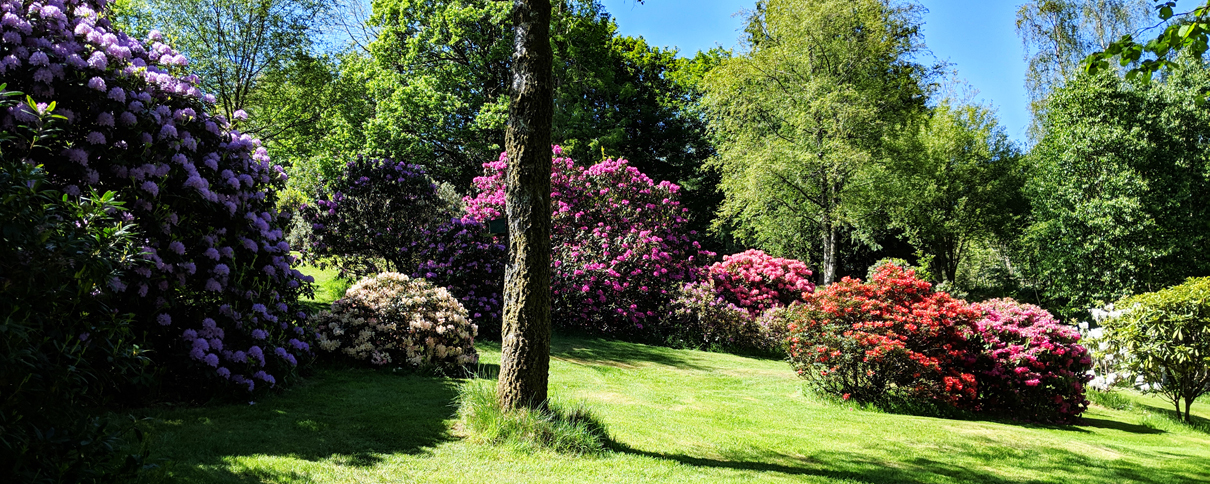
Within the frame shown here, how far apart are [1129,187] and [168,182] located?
23754mm

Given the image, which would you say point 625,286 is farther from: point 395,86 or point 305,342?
point 395,86

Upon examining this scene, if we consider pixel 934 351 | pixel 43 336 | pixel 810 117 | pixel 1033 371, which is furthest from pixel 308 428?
pixel 810 117

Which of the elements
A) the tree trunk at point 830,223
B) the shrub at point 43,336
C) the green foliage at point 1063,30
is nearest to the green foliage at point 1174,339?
the tree trunk at point 830,223

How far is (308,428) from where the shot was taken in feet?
16.8

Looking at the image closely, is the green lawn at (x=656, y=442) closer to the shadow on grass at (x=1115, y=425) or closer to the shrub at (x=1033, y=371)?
the shadow on grass at (x=1115, y=425)

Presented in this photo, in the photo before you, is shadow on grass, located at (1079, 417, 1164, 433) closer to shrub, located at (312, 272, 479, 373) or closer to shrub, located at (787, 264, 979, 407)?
shrub, located at (787, 264, 979, 407)

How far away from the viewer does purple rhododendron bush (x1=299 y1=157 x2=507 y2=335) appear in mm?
11977

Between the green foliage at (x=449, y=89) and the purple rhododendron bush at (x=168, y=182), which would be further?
the green foliage at (x=449, y=89)

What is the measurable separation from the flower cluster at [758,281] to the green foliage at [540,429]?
10.1m

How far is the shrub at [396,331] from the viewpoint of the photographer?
791cm

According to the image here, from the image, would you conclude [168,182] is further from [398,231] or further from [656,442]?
[398,231]

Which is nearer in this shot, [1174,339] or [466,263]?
[1174,339]

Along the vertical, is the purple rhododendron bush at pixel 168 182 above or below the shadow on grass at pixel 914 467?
above

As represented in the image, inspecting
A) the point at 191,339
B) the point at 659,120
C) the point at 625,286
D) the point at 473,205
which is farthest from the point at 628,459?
the point at 659,120
